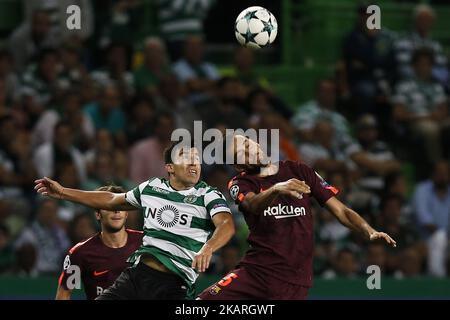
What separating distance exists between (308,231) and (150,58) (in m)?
7.31

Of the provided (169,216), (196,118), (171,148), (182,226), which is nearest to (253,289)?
(182,226)

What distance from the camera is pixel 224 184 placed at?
567 inches

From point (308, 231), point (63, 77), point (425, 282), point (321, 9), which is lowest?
point (425, 282)

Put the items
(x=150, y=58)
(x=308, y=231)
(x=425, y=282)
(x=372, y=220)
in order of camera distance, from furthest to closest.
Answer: (x=150, y=58), (x=372, y=220), (x=425, y=282), (x=308, y=231)

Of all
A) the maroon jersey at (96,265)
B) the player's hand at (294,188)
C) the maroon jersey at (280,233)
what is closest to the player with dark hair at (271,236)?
the maroon jersey at (280,233)

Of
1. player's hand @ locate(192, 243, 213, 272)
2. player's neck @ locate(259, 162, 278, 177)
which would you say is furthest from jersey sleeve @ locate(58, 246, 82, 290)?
player's hand @ locate(192, 243, 213, 272)

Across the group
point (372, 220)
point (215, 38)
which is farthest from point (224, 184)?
point (215, 38)

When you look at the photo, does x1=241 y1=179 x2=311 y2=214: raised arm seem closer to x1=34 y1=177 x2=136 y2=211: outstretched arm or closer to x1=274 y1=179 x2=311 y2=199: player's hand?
x1=274 y1=179 x2=311 y2=199: player's hand

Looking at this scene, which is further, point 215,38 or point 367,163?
point 215,38

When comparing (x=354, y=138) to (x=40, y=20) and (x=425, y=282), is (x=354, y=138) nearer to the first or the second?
(x=425, y=282)

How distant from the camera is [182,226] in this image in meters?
8.85

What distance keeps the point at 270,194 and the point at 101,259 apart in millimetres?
1933

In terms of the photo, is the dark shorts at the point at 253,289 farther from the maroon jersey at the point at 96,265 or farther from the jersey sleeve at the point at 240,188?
the maroon jersey at the point at 96,265

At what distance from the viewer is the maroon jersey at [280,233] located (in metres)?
8.95
